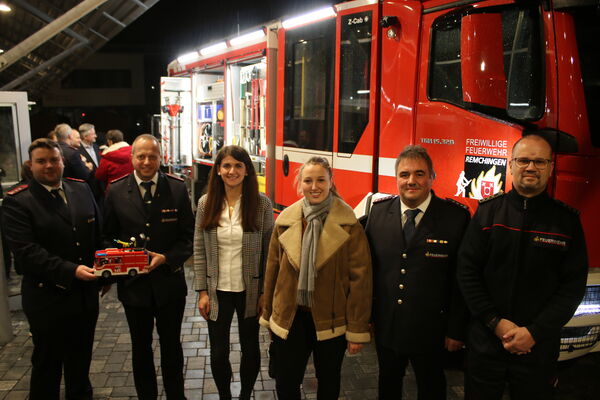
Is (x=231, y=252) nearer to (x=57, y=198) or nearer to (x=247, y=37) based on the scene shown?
(x=57, y=198)

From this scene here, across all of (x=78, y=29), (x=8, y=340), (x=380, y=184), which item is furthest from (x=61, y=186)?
(x=78, y=29)

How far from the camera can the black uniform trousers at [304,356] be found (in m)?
2.83

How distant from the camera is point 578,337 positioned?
3.57 metres

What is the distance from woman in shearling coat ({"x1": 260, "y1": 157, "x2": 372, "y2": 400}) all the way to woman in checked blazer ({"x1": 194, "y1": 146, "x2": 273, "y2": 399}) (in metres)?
0.32

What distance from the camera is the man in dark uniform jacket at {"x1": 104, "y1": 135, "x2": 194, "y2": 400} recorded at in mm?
3234

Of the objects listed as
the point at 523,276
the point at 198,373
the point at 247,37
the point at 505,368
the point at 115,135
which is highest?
the point at 247,37

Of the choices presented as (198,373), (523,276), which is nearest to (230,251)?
(198,373)

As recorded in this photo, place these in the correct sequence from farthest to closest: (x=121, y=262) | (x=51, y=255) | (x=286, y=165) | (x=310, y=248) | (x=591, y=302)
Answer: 1. (x=286, y=165)
2. (x=591, y=302)
3. (x=51, y=255)
4. (x=121, y=262)
5. (x=310, y=248)

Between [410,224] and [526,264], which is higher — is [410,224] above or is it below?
above

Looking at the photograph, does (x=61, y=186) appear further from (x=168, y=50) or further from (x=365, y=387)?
(x=168, y=50)

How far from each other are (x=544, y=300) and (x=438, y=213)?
658mm

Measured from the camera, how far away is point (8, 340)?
472 cm

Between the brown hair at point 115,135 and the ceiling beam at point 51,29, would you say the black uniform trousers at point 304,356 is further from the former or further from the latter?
the ceiling beam at point 51,29

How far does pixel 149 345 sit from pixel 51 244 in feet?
2.90
